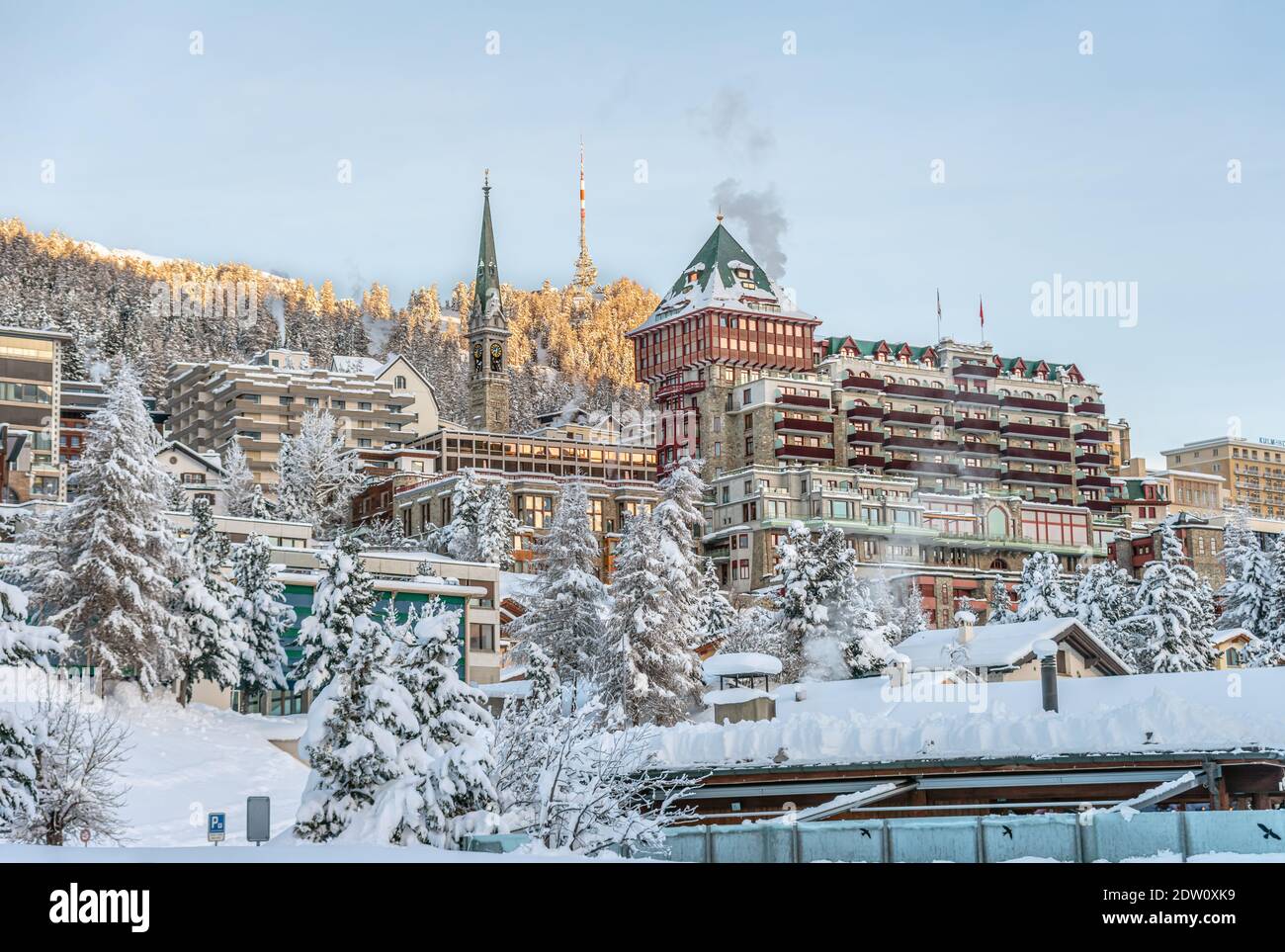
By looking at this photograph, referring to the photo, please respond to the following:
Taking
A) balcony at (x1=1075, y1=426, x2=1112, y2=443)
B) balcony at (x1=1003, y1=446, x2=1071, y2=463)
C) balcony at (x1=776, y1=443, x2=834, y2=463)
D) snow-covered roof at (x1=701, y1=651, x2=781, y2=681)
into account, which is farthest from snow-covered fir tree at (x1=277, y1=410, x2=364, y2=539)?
snow-covered roof at (x1=701, y1=651, x2=781, y2=681)

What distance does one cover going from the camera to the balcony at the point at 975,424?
150 metres

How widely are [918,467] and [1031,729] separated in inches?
4448

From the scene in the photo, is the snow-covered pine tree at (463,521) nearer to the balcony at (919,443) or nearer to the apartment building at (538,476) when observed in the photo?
the apartment building at (538,476)

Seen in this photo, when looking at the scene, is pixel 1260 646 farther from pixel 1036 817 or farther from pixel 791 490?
pixel 1036 817

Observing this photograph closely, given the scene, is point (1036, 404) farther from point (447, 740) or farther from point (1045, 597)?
point (447, 740)

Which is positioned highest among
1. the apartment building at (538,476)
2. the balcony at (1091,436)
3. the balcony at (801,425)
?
the balcony at (1091,436)

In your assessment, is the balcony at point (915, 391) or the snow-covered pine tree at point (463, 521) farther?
the balcony at point (915, 391)

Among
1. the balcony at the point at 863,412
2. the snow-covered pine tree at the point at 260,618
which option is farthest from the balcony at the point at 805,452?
the snow-covered pine tree at the point at 260,618

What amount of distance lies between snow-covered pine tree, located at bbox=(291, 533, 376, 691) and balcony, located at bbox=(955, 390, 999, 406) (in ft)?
320

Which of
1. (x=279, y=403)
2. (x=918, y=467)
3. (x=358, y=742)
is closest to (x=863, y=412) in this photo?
(x=918, y=467)

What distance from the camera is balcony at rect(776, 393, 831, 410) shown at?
139 meters

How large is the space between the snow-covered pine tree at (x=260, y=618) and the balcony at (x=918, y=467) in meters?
78.7

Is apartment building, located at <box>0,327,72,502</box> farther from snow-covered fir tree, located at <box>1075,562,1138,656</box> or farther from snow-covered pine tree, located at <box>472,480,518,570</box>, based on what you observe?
snow-covered fir tree, located at <box>1075,562,1138,656</box>
